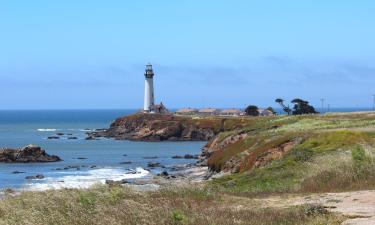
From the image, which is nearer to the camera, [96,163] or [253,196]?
[253,196]

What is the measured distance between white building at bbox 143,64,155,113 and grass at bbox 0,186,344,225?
135 m

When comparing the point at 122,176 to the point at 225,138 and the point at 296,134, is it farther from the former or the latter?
the point at 296,134

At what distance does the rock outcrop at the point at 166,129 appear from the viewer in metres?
134

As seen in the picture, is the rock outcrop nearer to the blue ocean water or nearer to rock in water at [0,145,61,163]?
the blue ocean water

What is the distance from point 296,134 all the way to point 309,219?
33801mm

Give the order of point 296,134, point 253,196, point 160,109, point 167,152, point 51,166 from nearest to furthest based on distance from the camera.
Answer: point 253,196 → point 296,134 → point 51,166 → point 167,152 → point 160,109

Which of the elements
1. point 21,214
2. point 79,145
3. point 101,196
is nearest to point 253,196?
point 101,196

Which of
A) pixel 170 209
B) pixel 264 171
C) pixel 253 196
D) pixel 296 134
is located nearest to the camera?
pixel 170 209

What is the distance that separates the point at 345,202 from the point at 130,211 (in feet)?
19.7

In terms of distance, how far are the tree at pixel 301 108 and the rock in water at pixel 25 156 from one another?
186 ft

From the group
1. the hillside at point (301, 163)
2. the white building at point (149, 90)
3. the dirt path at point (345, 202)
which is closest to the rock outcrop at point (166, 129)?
the white building at point (149, 90)

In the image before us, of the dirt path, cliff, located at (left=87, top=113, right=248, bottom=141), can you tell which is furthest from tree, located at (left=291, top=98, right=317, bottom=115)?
the dirt path

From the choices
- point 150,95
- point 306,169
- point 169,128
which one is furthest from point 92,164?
point 150,95

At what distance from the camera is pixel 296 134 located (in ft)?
155
